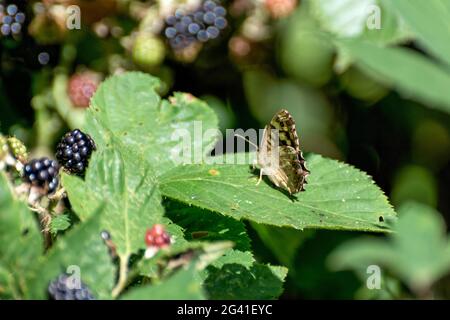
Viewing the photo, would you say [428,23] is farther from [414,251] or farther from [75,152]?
[75,152]

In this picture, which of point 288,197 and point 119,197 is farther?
point 288,197

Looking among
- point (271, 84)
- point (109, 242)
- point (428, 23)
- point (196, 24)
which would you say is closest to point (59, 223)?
point (109, 242)

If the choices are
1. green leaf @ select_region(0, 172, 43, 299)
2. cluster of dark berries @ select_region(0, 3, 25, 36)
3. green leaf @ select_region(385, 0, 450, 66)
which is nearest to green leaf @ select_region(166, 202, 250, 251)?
green leaf @ select_region(0, 172, 43, 299)

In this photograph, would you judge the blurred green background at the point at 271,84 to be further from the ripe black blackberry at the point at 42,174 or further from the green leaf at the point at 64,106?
the ripe black blackberry at the point at 42,174

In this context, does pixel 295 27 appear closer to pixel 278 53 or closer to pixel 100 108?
pixel 278 53

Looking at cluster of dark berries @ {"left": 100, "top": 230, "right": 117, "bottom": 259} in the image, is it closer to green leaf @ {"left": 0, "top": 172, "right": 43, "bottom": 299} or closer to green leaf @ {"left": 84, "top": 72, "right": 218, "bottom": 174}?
green leaf @ {"left": 0, "top": 172, "right": 43, "bottom": 299}

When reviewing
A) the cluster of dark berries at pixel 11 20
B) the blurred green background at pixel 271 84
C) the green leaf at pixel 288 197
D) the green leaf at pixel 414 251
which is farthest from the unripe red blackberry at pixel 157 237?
the cluster of dark berries at pixel 11 20
